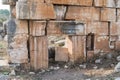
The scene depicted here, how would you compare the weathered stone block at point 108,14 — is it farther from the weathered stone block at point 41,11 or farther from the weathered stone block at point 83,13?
the weathered stone block at point 41,11

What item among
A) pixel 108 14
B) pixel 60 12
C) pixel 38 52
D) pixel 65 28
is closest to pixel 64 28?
pixel 65 28

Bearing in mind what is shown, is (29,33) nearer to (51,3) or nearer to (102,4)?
(51,3)

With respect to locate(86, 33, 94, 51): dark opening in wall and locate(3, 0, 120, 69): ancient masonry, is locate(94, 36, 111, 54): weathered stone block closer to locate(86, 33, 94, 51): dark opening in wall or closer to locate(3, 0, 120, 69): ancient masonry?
locate(3, 0, 120, 69): ancient masonry

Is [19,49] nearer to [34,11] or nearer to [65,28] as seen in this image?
[34,11]

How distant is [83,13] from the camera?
33.4 ft

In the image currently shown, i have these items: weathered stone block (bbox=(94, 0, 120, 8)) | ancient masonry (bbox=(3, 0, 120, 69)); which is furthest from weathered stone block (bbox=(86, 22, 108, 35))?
weathered stone block (bbox=(94, 0, 120, 8))

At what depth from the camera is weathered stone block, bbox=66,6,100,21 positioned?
10.0m

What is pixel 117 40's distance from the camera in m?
10.9

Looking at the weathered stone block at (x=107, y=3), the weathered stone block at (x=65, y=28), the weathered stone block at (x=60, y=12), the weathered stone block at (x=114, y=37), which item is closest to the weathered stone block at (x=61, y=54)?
the weathered stone block at (x=65, y=28)

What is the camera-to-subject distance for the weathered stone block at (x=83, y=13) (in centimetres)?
1000

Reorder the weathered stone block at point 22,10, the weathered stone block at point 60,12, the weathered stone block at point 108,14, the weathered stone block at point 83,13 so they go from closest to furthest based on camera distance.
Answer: the weathered stone block at point 22,10 → the weathered stone block at point 60,12 → the weathered stone block at point 83,13 → the weathered stone block at point 108,14

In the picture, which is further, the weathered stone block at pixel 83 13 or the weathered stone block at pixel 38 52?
the weathered stone block at pixel 83 13

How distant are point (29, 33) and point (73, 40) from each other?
66.8 inches

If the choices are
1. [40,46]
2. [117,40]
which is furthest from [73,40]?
[117,40]
